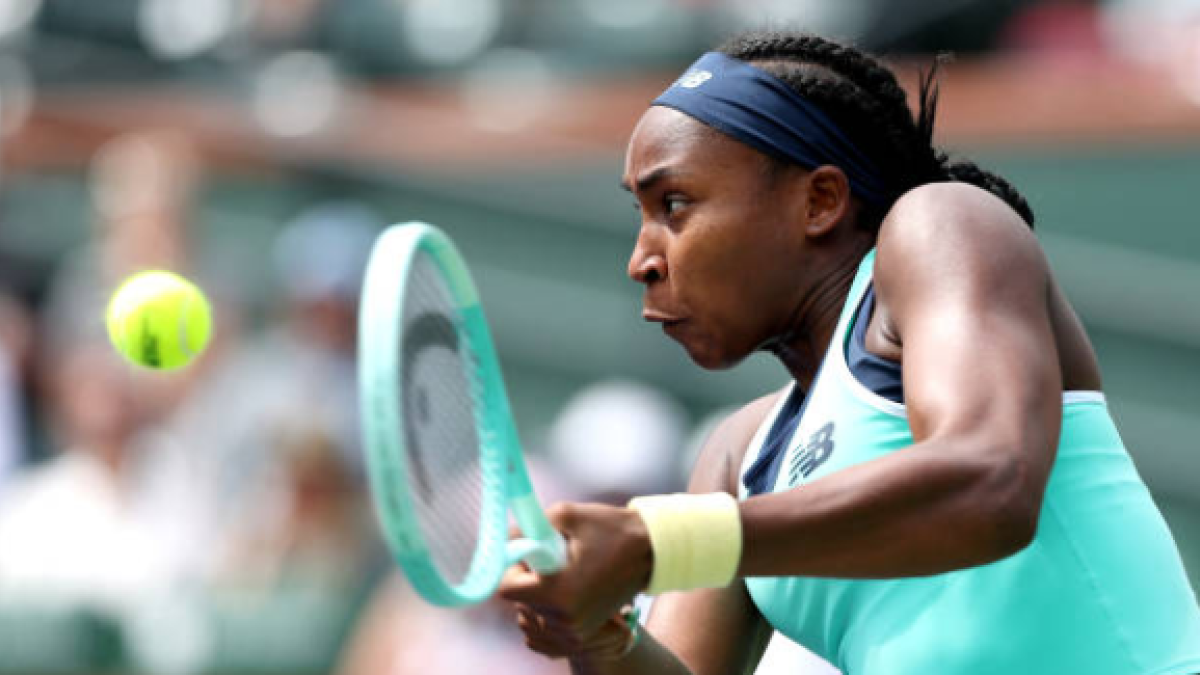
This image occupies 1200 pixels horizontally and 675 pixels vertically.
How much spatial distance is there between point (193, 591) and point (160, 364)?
313cm

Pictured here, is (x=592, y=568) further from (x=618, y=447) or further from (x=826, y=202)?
(x=618, y=447)

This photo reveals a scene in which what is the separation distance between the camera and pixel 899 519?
7.19ft

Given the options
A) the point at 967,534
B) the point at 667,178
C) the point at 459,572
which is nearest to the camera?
the point at 967,534

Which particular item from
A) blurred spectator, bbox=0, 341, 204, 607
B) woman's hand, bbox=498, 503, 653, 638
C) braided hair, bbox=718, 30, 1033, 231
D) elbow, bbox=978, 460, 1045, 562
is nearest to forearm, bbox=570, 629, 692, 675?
woman's hand, bbox=498, 503, 653, 638

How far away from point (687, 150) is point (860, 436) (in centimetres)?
54

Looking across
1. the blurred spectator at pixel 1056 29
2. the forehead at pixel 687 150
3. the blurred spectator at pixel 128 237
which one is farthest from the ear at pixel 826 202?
the blurred spectator at pixel 1056 29

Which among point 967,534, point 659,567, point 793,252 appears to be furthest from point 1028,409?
point 793,252

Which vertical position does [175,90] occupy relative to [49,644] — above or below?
above

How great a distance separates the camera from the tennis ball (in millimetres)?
3543

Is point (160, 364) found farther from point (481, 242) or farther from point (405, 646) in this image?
point (481, 242)

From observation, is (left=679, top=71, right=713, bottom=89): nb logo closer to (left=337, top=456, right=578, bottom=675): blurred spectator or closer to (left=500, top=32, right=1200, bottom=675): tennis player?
(left=500, top=32, right=1200, bottom=675): tennis player

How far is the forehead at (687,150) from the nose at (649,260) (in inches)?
3.9

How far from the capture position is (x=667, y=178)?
112 inches

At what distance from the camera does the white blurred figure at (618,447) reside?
6250 millimetres
